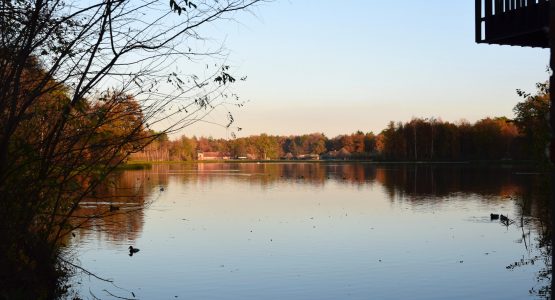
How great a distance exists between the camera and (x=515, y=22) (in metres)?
12.1

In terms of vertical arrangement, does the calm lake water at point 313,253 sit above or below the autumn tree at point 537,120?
below

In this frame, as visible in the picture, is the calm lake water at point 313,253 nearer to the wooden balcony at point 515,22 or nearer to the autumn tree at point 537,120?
the autumn tree at point 537,120

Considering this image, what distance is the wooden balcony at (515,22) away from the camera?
448 inches

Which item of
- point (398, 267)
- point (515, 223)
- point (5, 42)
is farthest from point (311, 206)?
point (5, 42)

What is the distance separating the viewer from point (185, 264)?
21.9 meters

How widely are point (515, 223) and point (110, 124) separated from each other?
2893 cm

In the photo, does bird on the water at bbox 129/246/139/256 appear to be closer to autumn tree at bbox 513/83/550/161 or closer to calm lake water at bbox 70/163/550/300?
calm lake water at bbox 70/163/550/300

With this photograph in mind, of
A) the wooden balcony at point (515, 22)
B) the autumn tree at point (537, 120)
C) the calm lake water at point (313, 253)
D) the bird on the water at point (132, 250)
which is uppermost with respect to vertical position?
the wooden balcony at point (515, 22)

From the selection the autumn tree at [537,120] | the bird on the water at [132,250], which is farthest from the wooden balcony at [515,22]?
the bird on the water at [132,250]

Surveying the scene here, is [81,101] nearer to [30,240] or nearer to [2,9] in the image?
[2,9]

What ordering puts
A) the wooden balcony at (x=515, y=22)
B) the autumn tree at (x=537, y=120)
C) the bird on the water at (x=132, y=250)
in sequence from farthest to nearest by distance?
the bird on the water at (x=132, y=250)
the autumn tree at (x=537, y=120)
the wooden balcony at (x=515, y=22)

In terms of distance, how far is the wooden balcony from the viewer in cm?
1137

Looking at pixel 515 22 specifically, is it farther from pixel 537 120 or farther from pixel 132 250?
pixel 132 250

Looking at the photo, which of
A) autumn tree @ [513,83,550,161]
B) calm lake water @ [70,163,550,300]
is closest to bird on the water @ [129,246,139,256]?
calm lake water @ [70,163,550,300]
